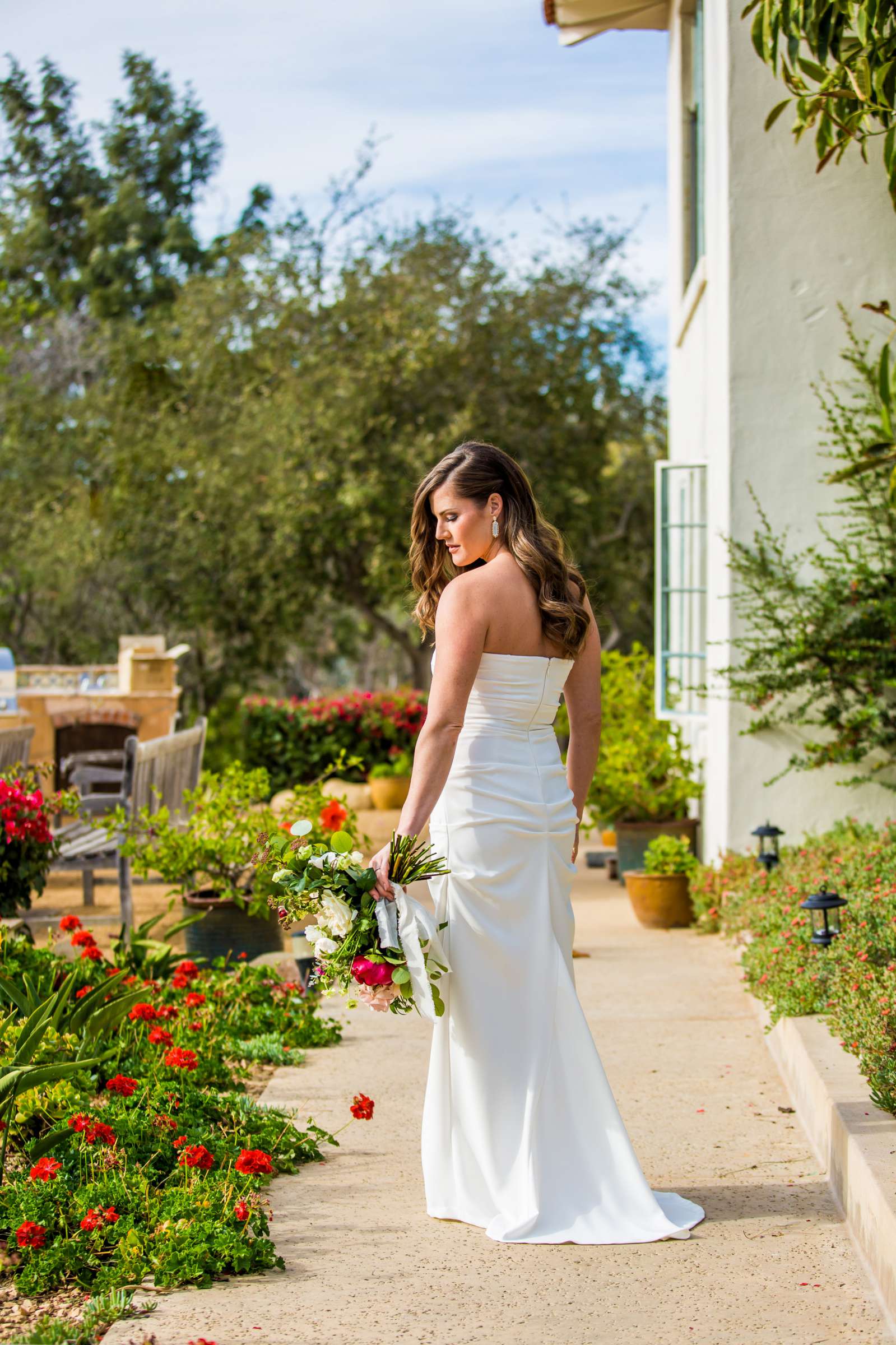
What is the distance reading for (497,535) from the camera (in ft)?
10.5

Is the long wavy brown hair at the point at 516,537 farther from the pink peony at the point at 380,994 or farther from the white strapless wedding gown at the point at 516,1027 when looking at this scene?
the pink peony at the point at 380,994

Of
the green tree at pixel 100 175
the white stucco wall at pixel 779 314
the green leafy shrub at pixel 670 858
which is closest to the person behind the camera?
the white stucco wall at pixel 779 314

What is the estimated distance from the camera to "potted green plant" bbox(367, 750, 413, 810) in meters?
11.1

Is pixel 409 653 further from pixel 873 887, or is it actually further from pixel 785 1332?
pixel 785 1332

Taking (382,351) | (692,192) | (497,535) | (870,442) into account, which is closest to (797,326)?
(870,442)

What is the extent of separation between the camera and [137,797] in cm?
627

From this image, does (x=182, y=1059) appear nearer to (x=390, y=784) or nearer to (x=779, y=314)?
(x=779, y=314)

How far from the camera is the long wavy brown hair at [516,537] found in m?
3.11

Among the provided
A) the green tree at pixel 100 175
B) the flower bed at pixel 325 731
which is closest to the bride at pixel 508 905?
the flower bed at pixel 325 731

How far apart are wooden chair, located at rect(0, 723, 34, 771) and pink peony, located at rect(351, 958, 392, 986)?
4554mm

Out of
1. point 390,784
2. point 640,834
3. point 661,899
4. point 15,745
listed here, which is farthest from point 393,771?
point 661,899

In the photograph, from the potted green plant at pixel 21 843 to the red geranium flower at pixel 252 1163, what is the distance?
2062mm

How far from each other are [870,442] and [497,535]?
400 centimetres

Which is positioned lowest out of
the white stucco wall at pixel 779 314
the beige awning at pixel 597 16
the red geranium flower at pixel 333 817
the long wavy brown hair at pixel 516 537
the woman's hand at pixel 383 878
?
the red geranium flower at pixel 333 817
